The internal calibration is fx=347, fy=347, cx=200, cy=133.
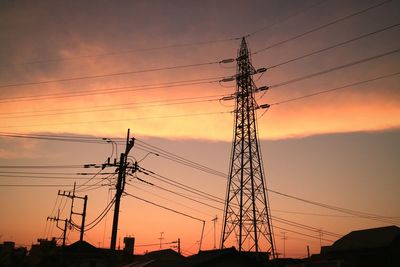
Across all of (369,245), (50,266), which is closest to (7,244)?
(50,266)

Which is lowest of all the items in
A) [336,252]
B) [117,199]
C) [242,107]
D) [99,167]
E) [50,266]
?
[50,266]

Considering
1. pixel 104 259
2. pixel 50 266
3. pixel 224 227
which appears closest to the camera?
→ pixel 224 227

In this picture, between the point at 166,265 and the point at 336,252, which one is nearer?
the point at 166,265

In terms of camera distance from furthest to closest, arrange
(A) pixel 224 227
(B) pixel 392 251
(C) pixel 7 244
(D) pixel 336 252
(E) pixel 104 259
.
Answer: (C) pixel 7 244, (E) pixel 104 259, (D) pixel 336 252, (B) pixel 392 251, (A) pixel 224 227

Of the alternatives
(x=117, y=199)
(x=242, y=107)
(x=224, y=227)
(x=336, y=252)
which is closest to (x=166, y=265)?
(x=224, y=227)

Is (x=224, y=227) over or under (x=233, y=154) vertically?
under

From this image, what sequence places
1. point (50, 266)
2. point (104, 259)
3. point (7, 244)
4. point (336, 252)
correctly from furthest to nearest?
1. point (7, 244)
2. point (104, 259)
3. point (50, 266)
4. point (336, 252)

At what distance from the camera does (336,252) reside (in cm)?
4975

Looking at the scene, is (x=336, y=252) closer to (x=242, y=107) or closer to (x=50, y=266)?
(x=242, y=107)

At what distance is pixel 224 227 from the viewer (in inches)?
1270

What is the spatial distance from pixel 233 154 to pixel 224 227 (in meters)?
7.13

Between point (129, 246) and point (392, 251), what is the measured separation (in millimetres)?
41457

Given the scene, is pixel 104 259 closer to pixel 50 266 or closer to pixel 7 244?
pixel 50 266

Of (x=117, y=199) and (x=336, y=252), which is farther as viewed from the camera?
(x=336, y=252)
